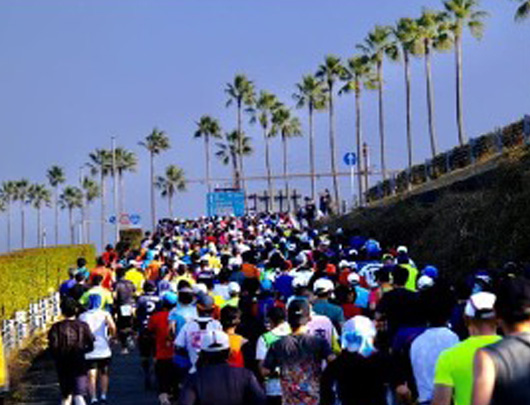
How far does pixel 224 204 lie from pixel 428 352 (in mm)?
88008

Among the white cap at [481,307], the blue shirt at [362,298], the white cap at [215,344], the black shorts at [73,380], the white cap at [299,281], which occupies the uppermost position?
the white cap at [299,281]

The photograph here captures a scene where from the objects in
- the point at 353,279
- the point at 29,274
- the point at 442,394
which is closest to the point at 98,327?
the point at 353,279

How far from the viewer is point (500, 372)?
20.5ft

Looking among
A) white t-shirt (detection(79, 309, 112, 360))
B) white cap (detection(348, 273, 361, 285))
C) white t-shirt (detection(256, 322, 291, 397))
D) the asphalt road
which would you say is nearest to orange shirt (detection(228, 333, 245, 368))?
white t-shirt (detection(256, 322, 291, 397))

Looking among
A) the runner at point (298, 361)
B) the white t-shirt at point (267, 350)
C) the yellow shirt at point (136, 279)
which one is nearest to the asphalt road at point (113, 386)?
the yellow shirt at point (136, 279)

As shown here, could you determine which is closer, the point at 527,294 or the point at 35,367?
the point at 527,294

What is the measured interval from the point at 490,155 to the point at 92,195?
510ft

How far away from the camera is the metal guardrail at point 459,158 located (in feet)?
116

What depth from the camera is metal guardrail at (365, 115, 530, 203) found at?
35375 millimetres

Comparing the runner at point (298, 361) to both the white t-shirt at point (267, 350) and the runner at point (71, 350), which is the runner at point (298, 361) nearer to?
the white t-shirt at point (267, 350)

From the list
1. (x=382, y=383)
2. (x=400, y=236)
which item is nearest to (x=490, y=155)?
(x=400, y=236)

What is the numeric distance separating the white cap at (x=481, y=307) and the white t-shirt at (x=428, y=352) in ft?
5.04

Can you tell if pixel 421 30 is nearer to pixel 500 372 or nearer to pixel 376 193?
pixel 376 193

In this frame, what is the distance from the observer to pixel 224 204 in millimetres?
97000
